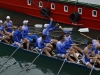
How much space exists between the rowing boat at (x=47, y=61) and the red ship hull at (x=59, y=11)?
20.9ft

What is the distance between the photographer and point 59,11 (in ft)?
78.6

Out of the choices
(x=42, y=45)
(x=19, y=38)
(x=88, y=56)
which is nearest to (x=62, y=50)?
(x=42, y=45)

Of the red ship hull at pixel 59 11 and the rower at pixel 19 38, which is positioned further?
the red ship hull at pixel 59 11

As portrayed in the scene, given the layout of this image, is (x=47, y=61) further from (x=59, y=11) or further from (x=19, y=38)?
(x=59, y=11)

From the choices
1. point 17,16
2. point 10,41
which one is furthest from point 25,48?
point 17,16

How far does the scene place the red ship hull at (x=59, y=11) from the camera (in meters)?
22.3

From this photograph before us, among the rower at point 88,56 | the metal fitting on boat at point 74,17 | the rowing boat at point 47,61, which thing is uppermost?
the metal fitting on boat at point 74,17

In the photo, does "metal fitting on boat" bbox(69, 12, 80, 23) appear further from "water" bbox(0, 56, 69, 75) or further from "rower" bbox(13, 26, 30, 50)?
"water" bbox(0, 56, 69, 75)

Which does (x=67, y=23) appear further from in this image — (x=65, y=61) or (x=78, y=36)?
(x=65, y=61)

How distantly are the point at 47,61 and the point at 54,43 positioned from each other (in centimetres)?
116

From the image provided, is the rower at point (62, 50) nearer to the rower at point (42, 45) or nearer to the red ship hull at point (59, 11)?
the rower at point (42, 45)

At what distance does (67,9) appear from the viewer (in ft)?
76.7

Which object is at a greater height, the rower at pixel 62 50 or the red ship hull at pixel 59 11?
the red ship hull at pixel 59 11

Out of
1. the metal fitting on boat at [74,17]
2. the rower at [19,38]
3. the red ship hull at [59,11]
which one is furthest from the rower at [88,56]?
the metal fitting on boat at [74,17]
